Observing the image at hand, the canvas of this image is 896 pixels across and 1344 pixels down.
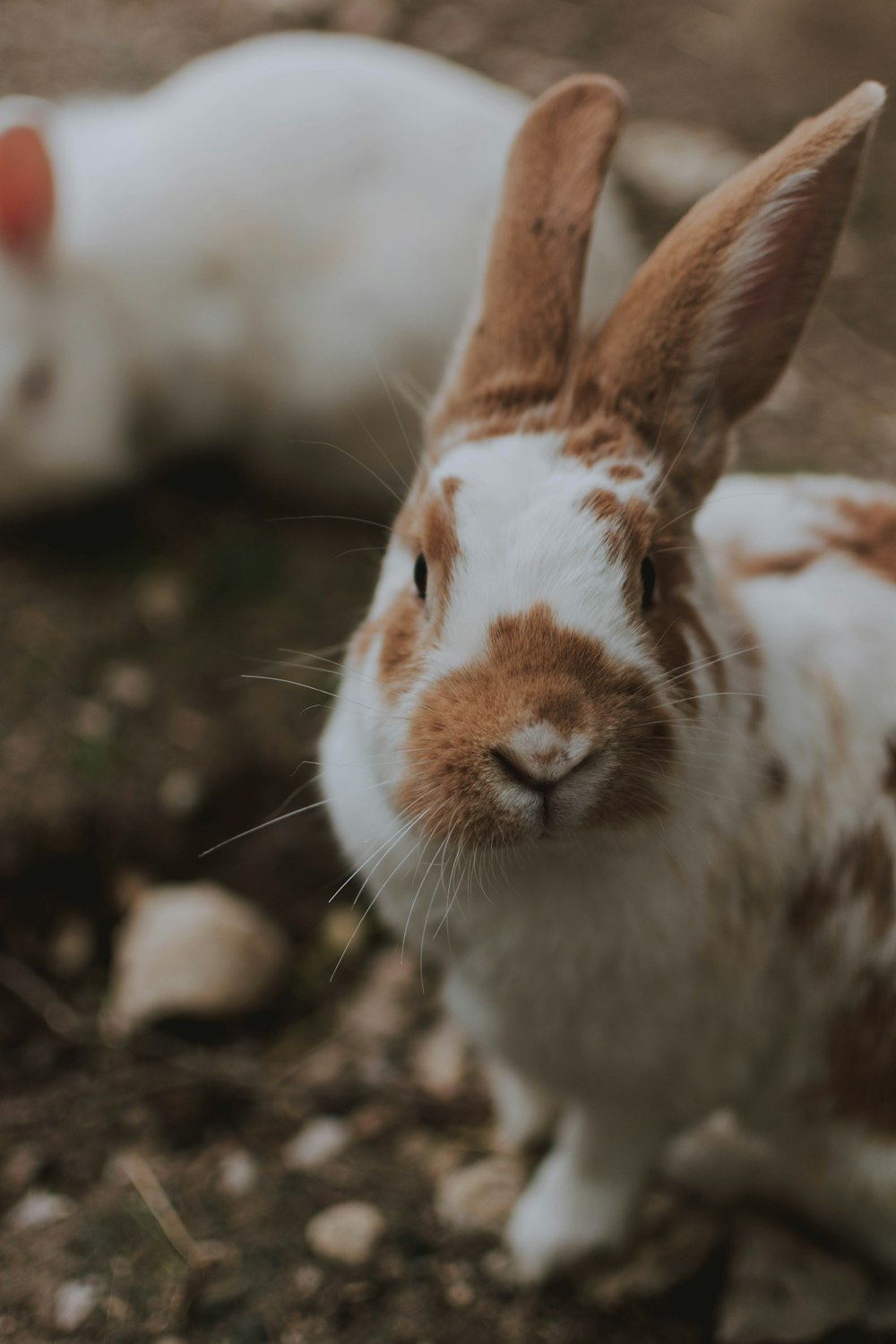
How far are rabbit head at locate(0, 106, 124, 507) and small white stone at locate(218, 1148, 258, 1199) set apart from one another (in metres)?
2.14

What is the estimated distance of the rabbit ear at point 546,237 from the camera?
191cm

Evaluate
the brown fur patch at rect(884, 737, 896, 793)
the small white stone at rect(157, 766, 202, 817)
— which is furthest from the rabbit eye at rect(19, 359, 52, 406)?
the brown fur patch at rect(884, 737, 896, 793)

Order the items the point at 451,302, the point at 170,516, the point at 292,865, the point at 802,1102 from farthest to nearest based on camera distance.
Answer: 1. the point at 170,516
2. the point at 451,302
3. the point at 292,865
4. the point at 802,1102

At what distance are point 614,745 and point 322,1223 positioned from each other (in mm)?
1439

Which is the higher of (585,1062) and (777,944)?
(777,944)

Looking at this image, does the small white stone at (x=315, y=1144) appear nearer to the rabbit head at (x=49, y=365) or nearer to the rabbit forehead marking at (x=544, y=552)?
the rabbit forehead marking at (x=544, y=552)

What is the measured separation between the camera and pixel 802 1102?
2256mm

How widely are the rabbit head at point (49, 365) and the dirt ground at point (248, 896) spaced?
177 mm

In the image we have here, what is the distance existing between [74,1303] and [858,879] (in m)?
1.56

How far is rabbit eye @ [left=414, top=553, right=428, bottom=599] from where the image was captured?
182 centimetres

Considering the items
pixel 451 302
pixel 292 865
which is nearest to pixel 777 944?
pixel 292 865

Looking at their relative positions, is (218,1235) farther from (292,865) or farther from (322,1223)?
(292,865)

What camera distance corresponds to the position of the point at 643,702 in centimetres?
161

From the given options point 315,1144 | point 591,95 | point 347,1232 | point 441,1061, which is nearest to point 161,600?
point 441,1061
